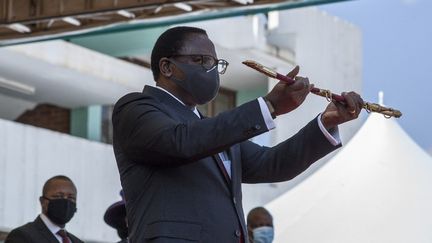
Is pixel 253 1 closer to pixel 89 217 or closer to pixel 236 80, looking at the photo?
pixel 89 217

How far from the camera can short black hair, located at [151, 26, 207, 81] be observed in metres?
4.95

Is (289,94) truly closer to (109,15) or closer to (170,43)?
(170,43)

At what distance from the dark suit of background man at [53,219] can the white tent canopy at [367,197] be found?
3.75 m

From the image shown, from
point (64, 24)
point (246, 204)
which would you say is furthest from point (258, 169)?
point (246, 204)

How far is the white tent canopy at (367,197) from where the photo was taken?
12.8 meters

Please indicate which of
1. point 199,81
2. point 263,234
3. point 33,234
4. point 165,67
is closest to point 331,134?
point 199,81

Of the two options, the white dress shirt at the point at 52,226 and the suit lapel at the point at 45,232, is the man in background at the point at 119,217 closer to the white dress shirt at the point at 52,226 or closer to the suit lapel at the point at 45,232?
the white dress shirt at the point at 52,226

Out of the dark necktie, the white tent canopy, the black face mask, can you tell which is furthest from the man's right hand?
the white tent canopy

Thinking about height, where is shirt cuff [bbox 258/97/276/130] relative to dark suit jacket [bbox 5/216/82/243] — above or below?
above

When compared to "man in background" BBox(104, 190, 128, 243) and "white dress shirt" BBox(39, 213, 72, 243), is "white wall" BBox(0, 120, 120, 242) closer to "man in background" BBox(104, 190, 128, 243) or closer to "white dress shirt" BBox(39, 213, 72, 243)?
"white dress shirt" BBox(39, 213, 72, 243)

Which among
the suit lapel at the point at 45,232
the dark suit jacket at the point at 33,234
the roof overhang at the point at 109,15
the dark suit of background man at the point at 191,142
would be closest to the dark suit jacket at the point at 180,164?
the dark suit of background man at the point at 191,142

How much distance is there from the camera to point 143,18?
37.1ft

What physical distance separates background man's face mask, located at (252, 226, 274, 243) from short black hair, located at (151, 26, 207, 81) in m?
5.36

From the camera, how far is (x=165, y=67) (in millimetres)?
4965
